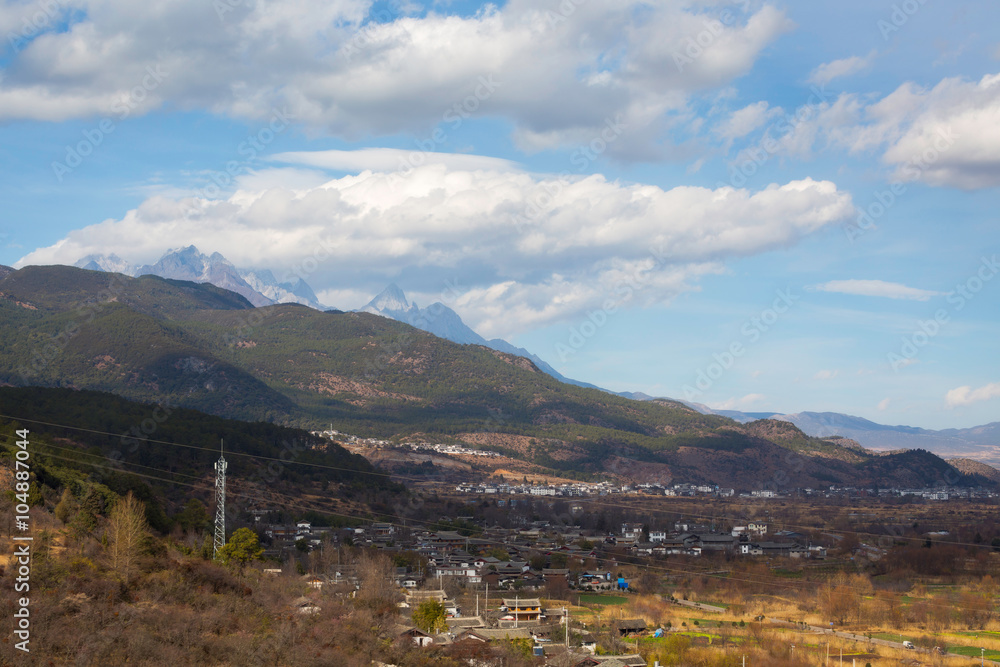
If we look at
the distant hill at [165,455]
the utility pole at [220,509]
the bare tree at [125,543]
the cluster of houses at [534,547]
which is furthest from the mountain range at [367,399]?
the bare tree at [125,543]

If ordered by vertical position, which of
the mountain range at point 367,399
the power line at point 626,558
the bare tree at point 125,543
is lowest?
the power line at point 626,558

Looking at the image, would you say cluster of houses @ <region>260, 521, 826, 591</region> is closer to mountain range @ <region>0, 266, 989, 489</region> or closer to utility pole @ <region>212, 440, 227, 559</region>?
utility pole @ <region>212, 440, 227, 559</region>

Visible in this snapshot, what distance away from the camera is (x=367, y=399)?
599ft

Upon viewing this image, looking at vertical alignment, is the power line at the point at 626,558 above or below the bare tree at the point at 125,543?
below

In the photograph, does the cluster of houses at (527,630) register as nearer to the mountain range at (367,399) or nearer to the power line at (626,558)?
the power line at (626,558)

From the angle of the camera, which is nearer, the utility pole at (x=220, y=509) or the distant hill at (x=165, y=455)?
the utility pole at (x=220, y=509)

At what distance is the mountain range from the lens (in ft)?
462

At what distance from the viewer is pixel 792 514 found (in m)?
111

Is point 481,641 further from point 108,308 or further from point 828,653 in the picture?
point 108,308

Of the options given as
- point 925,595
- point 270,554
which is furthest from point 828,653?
point 270,554

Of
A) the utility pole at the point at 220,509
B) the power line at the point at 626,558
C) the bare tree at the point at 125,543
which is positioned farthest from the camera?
the power line at the point at 626,558

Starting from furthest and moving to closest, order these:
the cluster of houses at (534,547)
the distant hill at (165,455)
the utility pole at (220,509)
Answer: the cluster of houses at (534,547) → the distant hill at (165,455) → the utility pole at (220,509)

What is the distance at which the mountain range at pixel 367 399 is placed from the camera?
141 m

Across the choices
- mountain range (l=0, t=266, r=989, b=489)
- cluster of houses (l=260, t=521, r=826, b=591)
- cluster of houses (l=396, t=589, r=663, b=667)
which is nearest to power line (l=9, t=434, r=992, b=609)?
cluster of houses (l=260, t=521, r=826, b=591)
